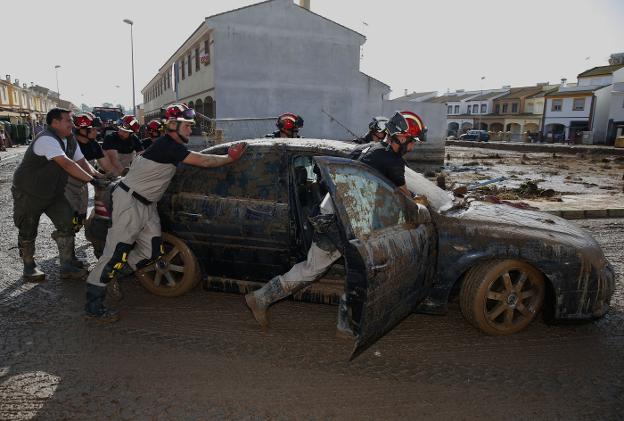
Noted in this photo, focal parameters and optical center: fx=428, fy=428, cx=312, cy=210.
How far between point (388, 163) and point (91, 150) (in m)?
4.85

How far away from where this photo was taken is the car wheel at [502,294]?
3.40 m

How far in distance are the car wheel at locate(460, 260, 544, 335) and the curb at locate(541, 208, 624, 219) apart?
5.41 metres

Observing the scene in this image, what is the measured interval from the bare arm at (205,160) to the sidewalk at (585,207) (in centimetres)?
674

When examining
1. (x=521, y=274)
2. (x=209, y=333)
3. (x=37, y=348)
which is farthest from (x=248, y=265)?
(x=521, y=274)

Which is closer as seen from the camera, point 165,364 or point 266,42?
point 165,364

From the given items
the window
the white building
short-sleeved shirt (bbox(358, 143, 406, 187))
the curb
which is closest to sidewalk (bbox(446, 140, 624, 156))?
the white building

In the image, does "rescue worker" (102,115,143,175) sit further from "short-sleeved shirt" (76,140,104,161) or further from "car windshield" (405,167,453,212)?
"car windshield" (405,167,453,212)

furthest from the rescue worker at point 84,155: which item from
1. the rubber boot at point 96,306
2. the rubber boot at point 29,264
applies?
the rubber boot at point 96,306

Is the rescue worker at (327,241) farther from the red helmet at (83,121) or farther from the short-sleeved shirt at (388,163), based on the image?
the red helmet at (83,121)

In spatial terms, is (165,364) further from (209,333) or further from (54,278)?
(54,278)

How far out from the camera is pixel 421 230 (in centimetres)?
331

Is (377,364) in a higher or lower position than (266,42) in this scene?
lower

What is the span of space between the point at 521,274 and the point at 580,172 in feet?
56.5

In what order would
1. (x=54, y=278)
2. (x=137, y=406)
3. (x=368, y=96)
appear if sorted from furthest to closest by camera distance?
(x=368, y=96) < (x=54, y=278) < (x=137, y=406)
